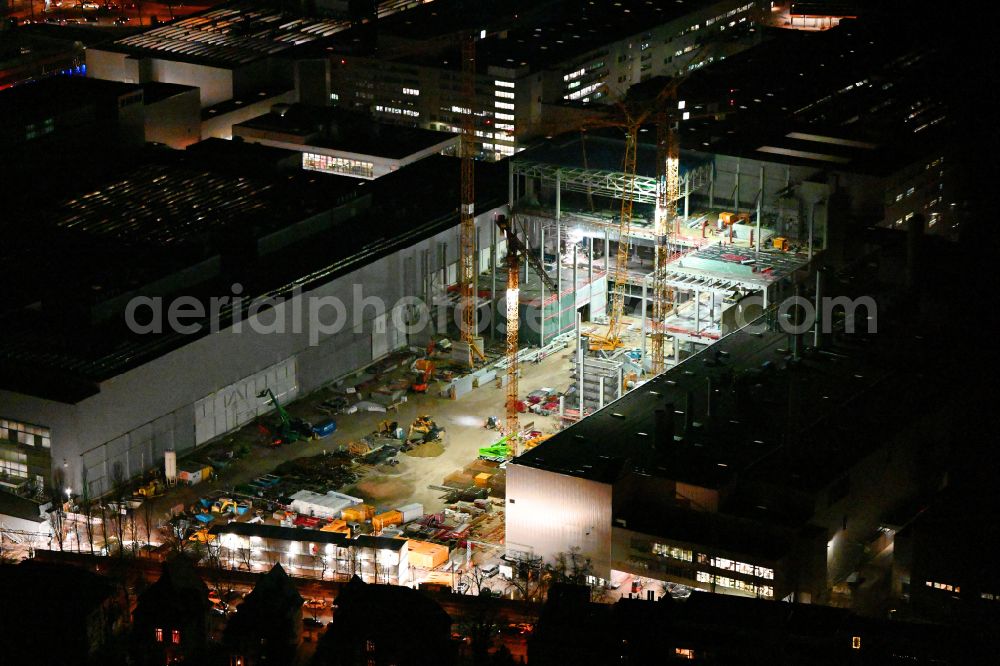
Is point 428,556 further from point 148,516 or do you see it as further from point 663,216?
point 663,216

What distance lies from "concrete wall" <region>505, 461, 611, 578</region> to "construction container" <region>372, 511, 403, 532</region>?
4.28 m

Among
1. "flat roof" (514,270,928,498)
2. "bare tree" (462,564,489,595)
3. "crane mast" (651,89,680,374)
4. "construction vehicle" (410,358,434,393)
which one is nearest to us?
"bare tree" (462,564,489,595)

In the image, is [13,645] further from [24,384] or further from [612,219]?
[612,219]

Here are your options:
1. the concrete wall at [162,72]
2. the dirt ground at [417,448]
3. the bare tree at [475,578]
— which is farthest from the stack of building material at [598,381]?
the concrete wall at [162,72]

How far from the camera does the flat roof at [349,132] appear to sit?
82.8m

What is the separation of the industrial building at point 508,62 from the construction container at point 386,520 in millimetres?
31152

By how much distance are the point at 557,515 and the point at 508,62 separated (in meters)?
37.7

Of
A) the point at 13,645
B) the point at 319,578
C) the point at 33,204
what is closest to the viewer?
the point at 13,645

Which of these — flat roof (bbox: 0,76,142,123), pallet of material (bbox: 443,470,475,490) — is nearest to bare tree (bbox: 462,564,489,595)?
pallet of material (bbox: 443,470,475,490)

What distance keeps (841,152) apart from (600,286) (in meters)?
11.8

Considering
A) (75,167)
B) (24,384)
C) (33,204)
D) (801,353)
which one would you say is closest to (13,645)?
(24,384)

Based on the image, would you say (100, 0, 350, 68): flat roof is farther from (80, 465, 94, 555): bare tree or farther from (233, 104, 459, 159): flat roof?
(80, 465, 94, 555): bare tree

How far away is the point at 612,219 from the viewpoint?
7581cm

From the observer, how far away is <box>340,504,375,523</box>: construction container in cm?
5894
